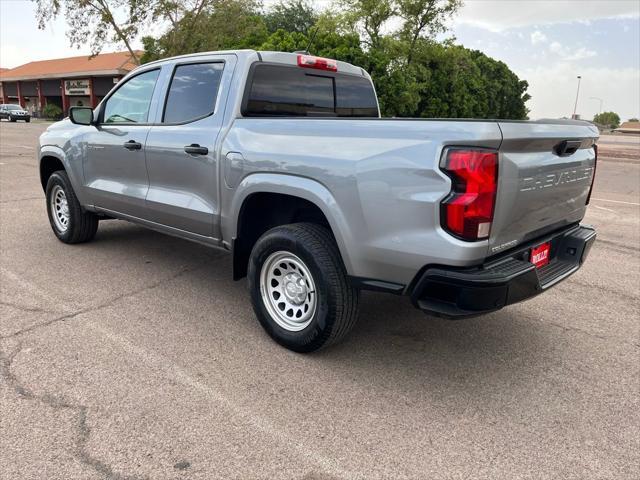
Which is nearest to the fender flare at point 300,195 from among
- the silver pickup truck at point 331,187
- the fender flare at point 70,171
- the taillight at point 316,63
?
the silver pickup truck at point 331,187

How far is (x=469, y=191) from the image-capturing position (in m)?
2.55

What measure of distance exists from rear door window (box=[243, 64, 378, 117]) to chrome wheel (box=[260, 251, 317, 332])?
1.15 meters

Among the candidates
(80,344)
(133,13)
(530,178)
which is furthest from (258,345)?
(133,13)

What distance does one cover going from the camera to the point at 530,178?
2801mm

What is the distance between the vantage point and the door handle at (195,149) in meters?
3.82

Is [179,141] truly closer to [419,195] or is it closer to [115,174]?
[115,174]

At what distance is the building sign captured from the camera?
4584cm

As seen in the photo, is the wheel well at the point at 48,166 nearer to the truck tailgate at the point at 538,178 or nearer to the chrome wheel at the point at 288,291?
the chrome wheel at the point at 288,291

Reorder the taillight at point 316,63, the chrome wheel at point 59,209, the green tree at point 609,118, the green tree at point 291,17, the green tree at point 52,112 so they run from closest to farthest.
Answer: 1. the taillight at point 316,63
2. the chrome wheel at point 59,209
3. the green tree at point 291,17
4. the green tree at point 52,112
5. the green tree at point 609,118

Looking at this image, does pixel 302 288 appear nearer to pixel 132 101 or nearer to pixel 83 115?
pixel 132 101

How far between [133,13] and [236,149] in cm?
2728

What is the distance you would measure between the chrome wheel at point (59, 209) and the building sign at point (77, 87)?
44540 millimetres

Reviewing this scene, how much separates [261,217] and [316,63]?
141 centimetres

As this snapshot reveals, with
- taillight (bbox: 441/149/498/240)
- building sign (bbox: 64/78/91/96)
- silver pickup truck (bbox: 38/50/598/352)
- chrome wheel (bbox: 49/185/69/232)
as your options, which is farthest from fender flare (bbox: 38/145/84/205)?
building sign (bbox: 64/78/91/96)
